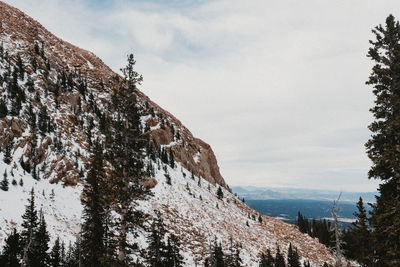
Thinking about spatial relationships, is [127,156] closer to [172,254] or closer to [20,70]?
[172,254]

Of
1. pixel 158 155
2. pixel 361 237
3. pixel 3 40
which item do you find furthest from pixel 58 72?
pixel 361 237

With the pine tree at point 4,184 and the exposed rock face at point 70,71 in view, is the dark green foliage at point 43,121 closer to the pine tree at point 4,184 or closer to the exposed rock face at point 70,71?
the exposed rock face at point 70,71

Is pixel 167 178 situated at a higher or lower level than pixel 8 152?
lower

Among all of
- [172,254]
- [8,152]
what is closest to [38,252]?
[172,254]

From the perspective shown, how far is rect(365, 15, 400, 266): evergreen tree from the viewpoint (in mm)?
11812

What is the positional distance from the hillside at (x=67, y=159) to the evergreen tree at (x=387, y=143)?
2406 centimetres

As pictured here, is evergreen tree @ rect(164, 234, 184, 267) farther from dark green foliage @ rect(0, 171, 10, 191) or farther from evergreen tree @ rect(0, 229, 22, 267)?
dark green foliage @ rect(0, 171, 10, 191)

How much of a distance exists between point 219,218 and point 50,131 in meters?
57.7

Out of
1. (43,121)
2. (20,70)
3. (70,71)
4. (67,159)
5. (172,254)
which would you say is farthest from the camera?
(70,71)

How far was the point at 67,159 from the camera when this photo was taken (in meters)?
61.7

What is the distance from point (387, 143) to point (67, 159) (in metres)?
66.3

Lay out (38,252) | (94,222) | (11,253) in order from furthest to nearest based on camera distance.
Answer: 1. (38,252)
2. (11,253)
3. (94,222)

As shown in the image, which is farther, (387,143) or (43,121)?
(43,121)

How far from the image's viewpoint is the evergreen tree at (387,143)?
38.8ft
